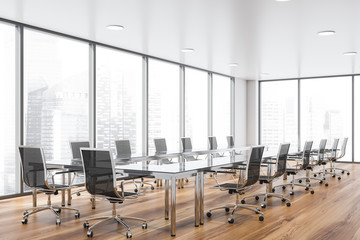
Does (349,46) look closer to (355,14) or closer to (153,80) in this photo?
(355,14)

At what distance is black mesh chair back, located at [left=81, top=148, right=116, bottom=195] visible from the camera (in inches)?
144

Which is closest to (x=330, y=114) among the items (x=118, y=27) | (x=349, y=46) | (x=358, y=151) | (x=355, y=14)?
(x=358, y=151)

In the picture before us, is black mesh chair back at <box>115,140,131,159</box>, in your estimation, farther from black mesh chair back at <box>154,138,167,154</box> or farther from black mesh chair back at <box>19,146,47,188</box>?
black mesh chair back at <box>19,146,47,188</box>

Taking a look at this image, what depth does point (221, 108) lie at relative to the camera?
11.9m

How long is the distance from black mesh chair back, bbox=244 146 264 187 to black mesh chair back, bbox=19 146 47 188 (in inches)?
88.0

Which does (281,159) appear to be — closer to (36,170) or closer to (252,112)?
(36,170)

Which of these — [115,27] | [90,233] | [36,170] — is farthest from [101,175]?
[115,27]

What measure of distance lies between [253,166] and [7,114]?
150 inches

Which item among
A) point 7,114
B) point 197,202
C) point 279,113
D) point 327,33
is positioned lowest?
point 197,202

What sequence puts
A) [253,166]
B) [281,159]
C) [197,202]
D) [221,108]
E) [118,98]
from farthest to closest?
[221,108], [118,98], [281,159], [253,166], [197,202]

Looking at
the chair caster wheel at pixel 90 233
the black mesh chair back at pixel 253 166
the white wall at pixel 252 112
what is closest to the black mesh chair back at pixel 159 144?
the black mesh chair back at pixel 253 166

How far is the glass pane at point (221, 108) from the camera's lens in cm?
1158

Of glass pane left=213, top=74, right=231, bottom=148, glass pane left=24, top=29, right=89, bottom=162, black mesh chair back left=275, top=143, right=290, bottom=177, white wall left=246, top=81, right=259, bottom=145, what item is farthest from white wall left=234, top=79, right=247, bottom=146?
black mesh chair back left=275, top=143, right=290, bottom=177

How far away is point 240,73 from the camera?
11.6m
